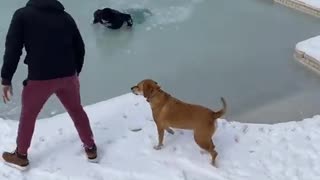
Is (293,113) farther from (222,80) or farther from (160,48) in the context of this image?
(160,48)

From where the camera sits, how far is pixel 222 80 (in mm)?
5250

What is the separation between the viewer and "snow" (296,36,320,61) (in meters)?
5.55

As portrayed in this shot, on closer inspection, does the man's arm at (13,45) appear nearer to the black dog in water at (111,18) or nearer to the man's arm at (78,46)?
the man's arm at (78,46)

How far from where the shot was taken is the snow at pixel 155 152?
3232 millimetres

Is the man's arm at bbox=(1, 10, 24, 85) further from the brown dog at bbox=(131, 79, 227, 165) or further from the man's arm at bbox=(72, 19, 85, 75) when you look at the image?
the brown dog at bbox=(131, 79, 227, 165)

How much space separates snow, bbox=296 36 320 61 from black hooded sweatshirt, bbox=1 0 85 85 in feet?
10.8

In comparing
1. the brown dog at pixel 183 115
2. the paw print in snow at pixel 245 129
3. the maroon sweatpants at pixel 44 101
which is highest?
the maroon sweatpants at pixel 44 101

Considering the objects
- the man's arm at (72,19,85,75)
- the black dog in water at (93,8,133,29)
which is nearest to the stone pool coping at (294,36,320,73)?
the black dog in water at (93,8,133,29)

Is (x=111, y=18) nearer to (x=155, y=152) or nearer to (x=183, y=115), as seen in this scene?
(x=155, y=152)

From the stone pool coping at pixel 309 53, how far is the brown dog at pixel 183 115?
8.30ft

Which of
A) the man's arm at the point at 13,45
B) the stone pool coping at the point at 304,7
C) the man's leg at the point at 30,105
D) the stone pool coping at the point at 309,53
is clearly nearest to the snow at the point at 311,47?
the stone pool coping at the point at 309,53

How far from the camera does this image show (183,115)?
3.24 m

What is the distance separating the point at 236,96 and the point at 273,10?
2.57 meters

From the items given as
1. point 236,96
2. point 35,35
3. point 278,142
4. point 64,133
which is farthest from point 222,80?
point 35,35
